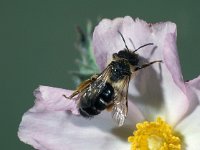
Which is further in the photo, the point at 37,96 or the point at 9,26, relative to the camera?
the point at 9,26

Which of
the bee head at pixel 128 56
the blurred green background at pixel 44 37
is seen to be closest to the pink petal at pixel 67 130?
the bee head at pixel 128 56

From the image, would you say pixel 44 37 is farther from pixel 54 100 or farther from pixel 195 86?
pixel 195 86

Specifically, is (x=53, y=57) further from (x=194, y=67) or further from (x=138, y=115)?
(x=138, y=115)

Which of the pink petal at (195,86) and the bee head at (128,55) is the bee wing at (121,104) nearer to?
the bee head at (128,55)

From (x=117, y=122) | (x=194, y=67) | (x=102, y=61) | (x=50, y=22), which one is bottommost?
(x=117, y=122)

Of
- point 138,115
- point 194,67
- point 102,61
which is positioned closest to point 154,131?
point 138,115

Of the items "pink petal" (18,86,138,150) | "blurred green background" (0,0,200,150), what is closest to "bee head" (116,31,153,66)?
"pink petal" (18,86,138,150)

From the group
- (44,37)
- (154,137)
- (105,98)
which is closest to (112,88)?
(105,98)
